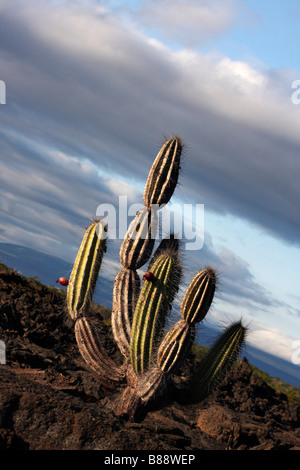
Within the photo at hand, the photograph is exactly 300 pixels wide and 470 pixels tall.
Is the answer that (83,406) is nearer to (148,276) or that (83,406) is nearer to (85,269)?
(148,276)

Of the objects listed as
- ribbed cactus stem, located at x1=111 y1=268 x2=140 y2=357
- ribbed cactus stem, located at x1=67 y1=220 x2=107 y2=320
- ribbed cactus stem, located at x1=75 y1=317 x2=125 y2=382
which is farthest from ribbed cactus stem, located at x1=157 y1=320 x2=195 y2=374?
ribbed cactus stem, located at x1=67 y1=220 x2=107 y2=320

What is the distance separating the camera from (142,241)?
26.3 feet

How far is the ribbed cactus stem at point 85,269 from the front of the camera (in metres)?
8.38

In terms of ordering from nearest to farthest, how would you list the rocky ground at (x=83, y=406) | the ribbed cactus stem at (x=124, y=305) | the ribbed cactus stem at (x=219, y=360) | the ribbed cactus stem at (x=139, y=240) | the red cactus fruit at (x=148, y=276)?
the rocky ground at (x=83, y=406), the red cactus fruit at (x=148, y=276), the ribbed cactus stem at (x=139, y=240), the ribbed cactus stem at (x=124, y=305), the ribbed cactus stem at (x=219, y=360)

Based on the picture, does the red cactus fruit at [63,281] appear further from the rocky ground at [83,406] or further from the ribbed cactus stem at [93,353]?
the rocky ground at [83,406]

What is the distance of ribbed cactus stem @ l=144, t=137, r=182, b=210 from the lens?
26.4 feet

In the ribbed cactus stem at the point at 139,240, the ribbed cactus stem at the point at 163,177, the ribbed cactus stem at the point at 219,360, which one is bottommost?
the ribbed cactus stem at the point at 219,360

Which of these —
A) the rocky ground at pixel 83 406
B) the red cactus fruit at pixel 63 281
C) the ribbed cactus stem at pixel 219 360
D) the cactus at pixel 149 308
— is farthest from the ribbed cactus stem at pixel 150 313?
the red cactus fruit at pixel 63 281

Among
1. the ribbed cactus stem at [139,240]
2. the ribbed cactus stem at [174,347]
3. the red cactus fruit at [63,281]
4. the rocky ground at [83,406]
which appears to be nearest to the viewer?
the rocky ground at [83,406]

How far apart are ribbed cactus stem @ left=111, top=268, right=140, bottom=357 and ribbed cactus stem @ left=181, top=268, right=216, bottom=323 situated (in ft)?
3.90

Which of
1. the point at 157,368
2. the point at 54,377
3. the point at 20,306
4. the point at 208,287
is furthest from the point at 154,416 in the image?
the point at 20,306

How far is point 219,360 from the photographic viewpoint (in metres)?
8.23

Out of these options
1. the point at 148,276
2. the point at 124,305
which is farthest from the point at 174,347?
the point at 124,305

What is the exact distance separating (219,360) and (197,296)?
1.65 meters
